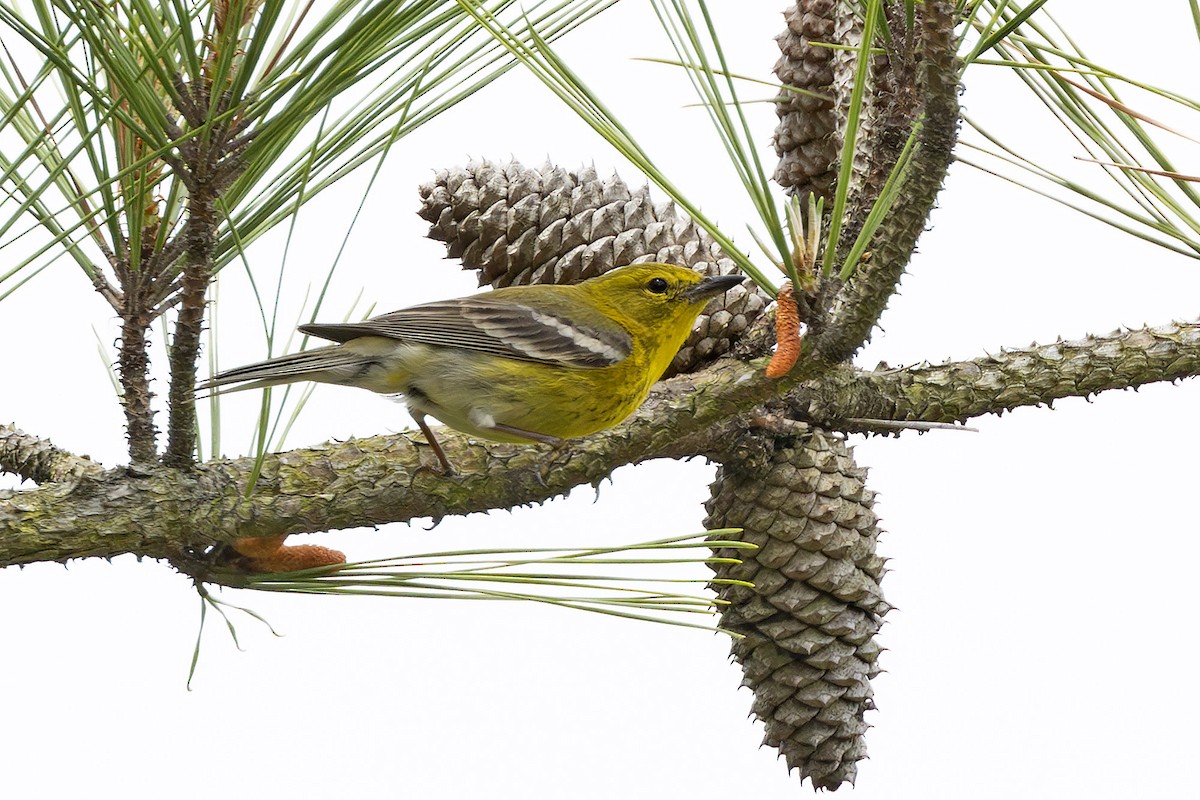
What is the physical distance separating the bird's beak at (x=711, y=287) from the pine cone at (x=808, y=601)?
32 centimetres

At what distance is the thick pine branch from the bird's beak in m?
0.15

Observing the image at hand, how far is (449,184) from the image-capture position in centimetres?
246

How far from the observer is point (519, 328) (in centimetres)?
266

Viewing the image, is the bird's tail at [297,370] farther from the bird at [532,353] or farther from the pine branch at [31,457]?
the pine branch at [31,457]

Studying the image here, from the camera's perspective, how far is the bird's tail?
2023 mm

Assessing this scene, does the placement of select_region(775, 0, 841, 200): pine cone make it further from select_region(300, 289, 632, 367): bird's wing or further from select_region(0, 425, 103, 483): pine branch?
select_region(0, 425, 103, 483): pine branch

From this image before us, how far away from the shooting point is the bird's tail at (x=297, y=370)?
202cm

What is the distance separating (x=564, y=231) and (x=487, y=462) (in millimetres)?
520

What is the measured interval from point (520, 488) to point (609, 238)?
Answer: 653 mm

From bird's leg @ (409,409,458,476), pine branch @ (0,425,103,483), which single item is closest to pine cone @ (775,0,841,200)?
bird's leg @ (409,409,458,476)

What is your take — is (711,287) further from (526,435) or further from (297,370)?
(297,370)

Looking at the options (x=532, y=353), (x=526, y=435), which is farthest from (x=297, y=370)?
(x=532, y=353)

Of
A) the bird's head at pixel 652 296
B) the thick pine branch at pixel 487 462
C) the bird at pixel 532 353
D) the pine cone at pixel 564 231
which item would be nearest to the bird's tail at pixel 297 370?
the bird at pixel 532 353

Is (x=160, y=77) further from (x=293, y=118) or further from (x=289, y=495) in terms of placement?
(x=289, y=495)
